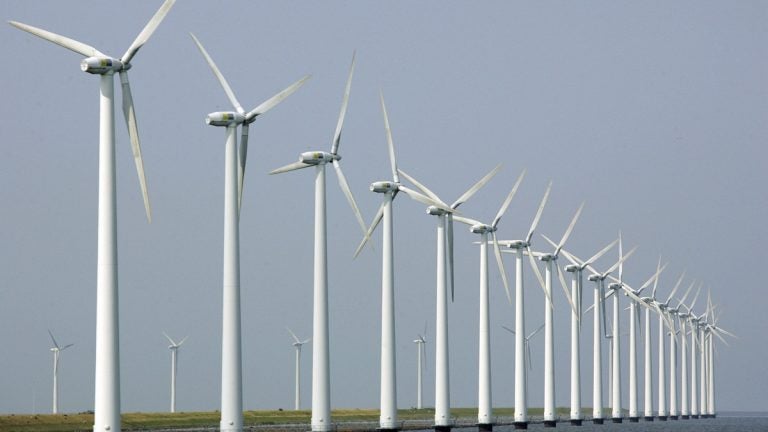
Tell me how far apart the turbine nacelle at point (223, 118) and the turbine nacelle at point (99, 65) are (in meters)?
15.7

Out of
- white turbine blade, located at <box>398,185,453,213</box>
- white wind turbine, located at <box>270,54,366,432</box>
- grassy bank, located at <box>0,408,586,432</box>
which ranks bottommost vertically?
grassy bank, located at <box>0,408,586,432</box>

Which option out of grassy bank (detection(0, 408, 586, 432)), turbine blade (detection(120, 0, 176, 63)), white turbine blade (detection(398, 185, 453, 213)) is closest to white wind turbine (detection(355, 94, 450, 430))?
white turbine blade (detection(398, 185, 453, 213))

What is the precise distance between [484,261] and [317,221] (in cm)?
4359

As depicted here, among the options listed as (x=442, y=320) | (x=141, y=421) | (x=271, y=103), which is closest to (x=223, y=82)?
(x=271, y=103)

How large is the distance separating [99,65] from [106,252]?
385 inches

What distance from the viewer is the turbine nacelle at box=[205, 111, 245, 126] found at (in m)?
88.4

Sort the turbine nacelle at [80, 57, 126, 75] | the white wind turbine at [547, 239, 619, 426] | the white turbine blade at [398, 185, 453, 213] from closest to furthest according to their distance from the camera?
the turbine nacelle at [80, 57, 126, 75] < the white turbine blade at [398, 185, 453, 213] < the white wind turbine at [547, 239, 619, 426]

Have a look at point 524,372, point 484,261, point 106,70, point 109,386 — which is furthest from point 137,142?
point 524,372

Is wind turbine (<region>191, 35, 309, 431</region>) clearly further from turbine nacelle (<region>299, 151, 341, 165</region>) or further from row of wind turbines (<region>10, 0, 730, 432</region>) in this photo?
turbine nacelle (<region>299, 151, 341, 165</region>)

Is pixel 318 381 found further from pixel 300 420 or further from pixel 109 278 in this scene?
pixel 300 420

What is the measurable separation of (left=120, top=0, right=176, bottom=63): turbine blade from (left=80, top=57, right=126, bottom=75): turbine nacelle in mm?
892

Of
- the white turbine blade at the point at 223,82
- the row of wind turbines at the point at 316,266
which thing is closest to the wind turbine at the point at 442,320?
the row of wind turbines at the point at 316,266

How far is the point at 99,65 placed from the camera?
72.4m

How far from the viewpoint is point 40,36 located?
72438mm
